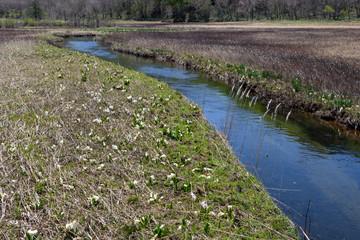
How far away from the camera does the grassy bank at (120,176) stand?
4.57 meters

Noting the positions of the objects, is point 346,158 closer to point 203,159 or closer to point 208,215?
point 203,159

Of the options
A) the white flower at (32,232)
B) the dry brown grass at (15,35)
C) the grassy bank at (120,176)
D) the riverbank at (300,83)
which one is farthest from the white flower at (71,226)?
the dry brown grass at (15,35)

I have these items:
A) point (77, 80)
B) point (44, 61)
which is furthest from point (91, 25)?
point (77, 80)

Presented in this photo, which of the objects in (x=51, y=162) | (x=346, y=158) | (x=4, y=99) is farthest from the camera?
(x=4, y=99)

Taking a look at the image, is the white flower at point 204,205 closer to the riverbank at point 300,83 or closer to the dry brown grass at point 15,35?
the riverbank at point 300,83

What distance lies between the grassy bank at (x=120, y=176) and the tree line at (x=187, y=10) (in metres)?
79.6

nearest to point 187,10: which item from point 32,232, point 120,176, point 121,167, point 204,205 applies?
point 121,167

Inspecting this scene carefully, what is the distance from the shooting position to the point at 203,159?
6859 mm

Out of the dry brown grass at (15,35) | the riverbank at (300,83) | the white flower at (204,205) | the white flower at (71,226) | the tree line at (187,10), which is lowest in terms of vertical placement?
the white flower at (204,205)

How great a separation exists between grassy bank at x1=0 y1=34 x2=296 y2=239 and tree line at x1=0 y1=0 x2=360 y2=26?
79.6m

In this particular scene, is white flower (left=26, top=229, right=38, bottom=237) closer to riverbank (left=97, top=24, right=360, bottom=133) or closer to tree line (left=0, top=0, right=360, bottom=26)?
riverbank (left=97, top=24, right=360, bottom=133)

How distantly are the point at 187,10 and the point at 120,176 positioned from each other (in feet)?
304

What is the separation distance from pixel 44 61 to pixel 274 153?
47.1ft

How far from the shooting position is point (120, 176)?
5.97m
